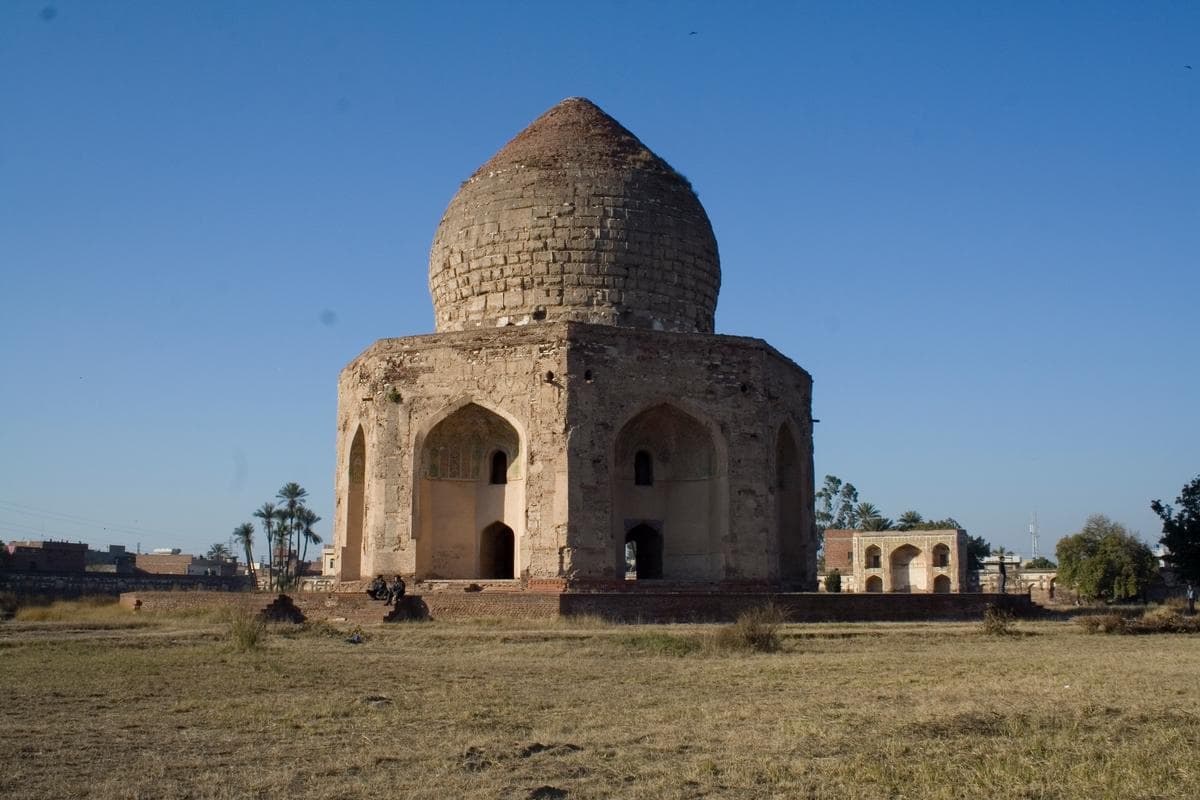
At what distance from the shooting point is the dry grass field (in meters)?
5.48

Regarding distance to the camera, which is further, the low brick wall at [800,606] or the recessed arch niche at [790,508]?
the recessed arch niche at [790,508]

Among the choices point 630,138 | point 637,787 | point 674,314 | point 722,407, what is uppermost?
point 630,138

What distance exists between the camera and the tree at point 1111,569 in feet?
115

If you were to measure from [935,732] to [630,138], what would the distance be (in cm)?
1720

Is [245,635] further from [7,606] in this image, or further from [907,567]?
[907,567]

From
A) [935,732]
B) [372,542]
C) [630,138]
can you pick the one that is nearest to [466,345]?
[372,542]

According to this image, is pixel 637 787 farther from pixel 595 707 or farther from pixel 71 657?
pixel 71 657

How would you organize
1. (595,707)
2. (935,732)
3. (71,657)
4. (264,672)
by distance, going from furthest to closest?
(71,657), (264,672), (595,707), (935,732)

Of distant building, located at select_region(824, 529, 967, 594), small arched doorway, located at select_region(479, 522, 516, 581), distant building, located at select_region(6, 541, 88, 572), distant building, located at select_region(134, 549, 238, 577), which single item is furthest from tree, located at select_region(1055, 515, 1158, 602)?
distant building, located at select_region(134, 549, 238, 577)

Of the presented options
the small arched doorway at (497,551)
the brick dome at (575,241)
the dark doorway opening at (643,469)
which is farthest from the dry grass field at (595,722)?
the brick dome at (575,241)

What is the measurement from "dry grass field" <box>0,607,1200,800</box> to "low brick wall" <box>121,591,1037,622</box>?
3.74 m

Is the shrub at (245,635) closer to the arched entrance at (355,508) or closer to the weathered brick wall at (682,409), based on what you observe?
the weathered brick wall at (682,409)

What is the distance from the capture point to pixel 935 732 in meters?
6.72

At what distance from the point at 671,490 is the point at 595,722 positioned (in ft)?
42.9
